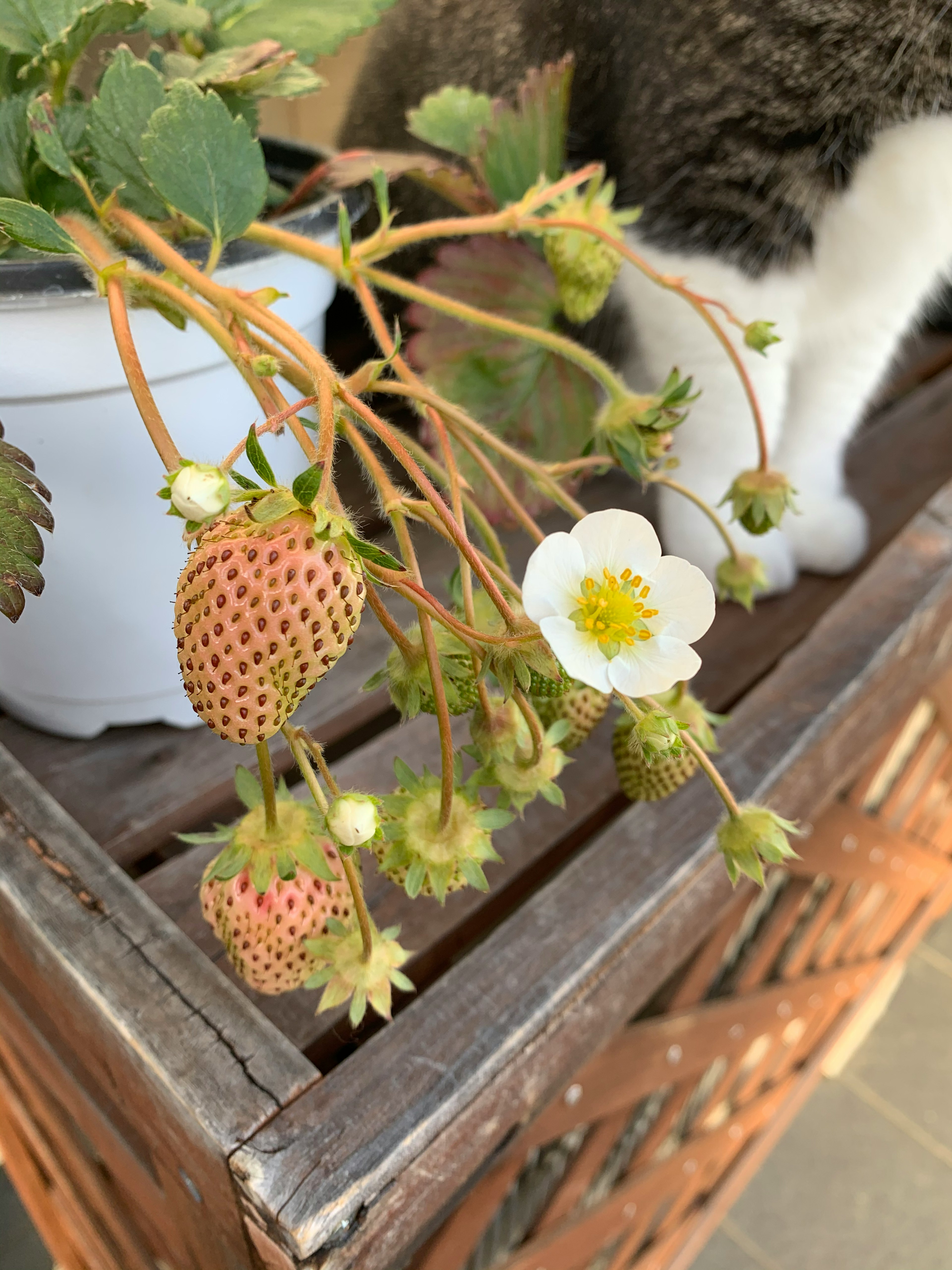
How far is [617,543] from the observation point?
0.83 feet

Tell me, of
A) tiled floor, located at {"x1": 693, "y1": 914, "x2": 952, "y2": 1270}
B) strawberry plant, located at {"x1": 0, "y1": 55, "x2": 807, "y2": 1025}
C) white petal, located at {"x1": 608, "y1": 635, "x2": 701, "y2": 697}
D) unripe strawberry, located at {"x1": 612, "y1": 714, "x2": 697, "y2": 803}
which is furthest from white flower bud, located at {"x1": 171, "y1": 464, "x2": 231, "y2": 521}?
tiled floor, located at {"x1": 693, "y1": 914, "x2": 952, "y2": 1270}

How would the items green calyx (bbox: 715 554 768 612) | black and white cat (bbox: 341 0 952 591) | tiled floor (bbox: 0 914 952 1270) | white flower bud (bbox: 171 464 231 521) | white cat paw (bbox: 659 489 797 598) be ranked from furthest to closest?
tiled floor (bbox: 0 914 952 1270) → white cat paw (bbox: 659 489 797 598) → black and white cat (bbox: 341 0 952 591) → green calyx (bbox: 715 554 768 612) → white flower bud (bbox: 171 464 231 521)

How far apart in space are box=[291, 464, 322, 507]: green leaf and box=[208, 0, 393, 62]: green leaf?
299 mm

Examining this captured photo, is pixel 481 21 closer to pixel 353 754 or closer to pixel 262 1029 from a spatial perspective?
pixel 353 754

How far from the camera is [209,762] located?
1.78 feet

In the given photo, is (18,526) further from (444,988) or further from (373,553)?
(444,988)

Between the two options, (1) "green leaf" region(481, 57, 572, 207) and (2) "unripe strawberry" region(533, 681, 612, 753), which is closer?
(2) "unripe strawberry" region(533, 681, 612, 753)

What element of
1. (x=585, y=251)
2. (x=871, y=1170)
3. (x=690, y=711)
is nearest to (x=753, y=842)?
(x=690, y=711)

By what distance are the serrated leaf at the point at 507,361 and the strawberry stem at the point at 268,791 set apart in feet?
0.81

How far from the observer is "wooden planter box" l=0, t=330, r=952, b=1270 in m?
0.36

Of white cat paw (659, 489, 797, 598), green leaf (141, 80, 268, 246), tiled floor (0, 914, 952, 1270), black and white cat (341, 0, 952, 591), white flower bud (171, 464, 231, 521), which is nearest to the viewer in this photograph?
white flower bud (171, 464, 231, 521)

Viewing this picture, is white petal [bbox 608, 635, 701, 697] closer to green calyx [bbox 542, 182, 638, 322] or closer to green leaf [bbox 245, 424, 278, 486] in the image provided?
green leaf [bbox 245, 424, 278, 486]

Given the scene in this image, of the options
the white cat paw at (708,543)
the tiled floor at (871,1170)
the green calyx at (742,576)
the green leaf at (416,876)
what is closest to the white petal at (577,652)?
the green leaf at (416,876)

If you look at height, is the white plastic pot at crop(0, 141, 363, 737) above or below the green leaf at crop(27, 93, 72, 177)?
below
